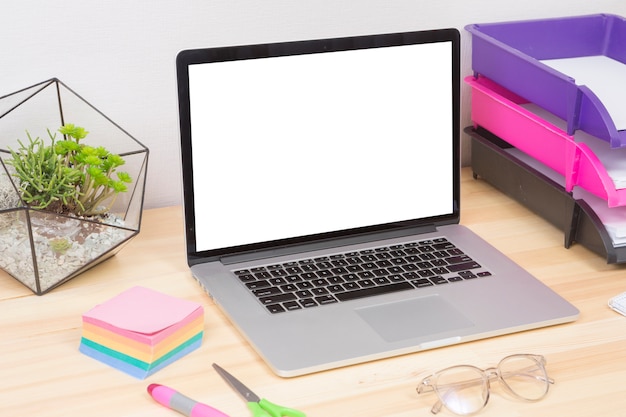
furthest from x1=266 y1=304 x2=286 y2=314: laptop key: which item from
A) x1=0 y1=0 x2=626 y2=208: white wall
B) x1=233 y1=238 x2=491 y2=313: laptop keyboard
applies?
x1=0 y1=0 x2=626 y2=208: white wall

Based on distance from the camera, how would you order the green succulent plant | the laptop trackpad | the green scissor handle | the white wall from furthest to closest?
the white wall
the green succulent plant
the laptop trackpad
the green scissor handle

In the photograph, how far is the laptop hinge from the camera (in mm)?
1108

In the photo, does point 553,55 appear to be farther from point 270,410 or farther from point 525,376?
point 270,410

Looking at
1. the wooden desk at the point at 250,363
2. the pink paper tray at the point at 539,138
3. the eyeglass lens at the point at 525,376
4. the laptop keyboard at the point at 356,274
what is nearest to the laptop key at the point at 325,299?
the laptop keyboard at the point at 356,274

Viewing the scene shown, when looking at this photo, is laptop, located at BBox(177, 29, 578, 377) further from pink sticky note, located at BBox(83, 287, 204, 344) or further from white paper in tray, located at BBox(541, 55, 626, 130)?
white paper in tray, located at BBox(541, 55, 626, 130)

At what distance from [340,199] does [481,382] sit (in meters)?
0.36

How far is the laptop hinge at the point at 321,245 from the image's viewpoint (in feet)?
3.64

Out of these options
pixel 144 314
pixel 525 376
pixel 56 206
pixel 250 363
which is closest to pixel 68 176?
pixel 56 206

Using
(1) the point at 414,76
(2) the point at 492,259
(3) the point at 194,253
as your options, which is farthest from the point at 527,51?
(3) the point at 194,253

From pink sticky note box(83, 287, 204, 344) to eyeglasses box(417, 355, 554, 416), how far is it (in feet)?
0.83

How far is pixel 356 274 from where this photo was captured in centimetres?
108

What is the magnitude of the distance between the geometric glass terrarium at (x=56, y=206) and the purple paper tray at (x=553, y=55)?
525mm

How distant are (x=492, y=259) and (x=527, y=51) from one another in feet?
1.42

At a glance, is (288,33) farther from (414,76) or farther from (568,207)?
(568,207)
